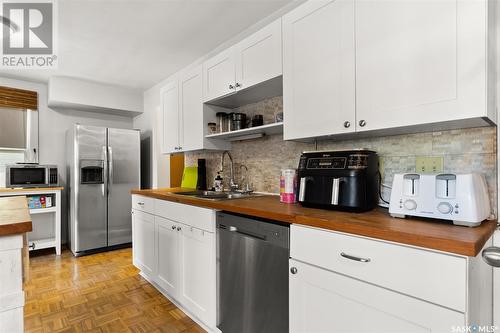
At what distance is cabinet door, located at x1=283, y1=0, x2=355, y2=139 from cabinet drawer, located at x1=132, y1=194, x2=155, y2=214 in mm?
1477

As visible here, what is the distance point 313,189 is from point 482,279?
0.76m

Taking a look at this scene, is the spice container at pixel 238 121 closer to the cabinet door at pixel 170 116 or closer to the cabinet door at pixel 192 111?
the cabinet door at pixel 192 111

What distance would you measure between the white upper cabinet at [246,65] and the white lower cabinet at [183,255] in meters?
0.97

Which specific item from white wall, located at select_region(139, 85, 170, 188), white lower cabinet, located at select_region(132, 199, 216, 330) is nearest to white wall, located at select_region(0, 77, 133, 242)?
white wall, located at select_region(139, 85, 170, 188)

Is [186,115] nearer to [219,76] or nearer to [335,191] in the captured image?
[219,76]

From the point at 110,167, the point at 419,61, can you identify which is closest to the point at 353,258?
the point at 419,61

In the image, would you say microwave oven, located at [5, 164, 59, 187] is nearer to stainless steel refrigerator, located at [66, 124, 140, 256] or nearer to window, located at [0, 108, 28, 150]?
stainless steel refrigerator, located at [66, 124, 140, 256]

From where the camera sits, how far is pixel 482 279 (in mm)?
996

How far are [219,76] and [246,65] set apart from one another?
34cm

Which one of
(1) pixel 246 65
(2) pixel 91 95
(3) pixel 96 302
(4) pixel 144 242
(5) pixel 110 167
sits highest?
(2) pixel 91 95

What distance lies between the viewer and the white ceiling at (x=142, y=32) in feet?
7.11

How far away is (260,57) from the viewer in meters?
1.84

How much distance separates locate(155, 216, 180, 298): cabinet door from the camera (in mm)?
2064

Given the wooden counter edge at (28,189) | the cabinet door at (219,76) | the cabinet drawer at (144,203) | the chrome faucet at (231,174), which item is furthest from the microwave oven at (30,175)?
the cabinet door at (219,76)
